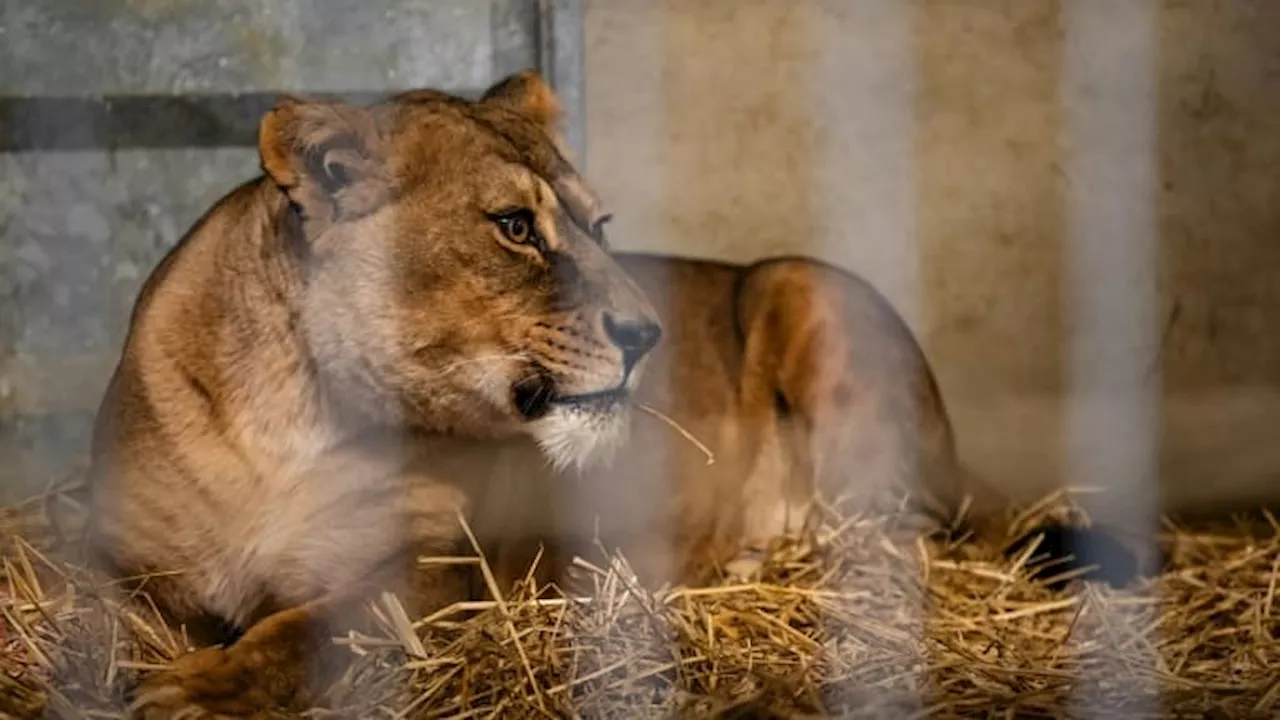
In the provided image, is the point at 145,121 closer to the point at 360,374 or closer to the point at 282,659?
the point at 360,374

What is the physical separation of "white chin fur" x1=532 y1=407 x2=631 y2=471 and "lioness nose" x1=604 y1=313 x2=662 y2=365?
10cm

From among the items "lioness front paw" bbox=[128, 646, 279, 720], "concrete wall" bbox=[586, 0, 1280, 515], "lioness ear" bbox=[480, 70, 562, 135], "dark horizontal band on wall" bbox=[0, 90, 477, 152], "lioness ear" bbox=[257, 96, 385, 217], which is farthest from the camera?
"concrete wall" bbox=[586, 0, 1280, 515]

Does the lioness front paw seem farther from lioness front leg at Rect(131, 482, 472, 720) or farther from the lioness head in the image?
the lioness head

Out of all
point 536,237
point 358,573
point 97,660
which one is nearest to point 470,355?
point 536,237

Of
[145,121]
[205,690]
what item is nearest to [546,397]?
[205,690]

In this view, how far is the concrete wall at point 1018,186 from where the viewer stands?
3018 mm

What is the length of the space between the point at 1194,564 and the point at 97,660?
69.7 inches

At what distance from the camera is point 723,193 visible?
3.07 metres

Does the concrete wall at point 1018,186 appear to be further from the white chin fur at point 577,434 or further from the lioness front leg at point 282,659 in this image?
the lioness front leg at point 282,659

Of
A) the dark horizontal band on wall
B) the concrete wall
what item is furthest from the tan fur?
the concrete wall

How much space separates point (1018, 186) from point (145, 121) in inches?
63.3

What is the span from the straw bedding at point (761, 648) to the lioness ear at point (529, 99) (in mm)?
669

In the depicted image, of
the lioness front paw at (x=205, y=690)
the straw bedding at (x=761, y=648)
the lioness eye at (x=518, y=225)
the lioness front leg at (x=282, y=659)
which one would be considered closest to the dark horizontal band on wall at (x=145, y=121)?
the straw bedding at (x=761, y=648)

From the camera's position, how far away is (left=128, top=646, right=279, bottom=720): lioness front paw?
1.86 m
